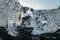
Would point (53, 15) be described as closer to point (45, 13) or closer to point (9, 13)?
point (45, 13)

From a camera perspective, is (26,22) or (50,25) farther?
(50,25)

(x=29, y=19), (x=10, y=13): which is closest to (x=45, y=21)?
(x=29, y=19)

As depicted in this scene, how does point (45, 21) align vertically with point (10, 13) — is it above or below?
below

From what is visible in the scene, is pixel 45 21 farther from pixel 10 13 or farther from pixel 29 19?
pixel 10 13

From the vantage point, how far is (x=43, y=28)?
1.95m

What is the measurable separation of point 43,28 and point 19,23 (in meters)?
0.34

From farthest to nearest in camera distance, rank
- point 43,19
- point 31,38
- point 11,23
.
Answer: point 43,19, point 11,23, point 31,38

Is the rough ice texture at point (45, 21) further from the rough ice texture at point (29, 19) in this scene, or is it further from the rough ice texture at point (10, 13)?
the rough ice texture at point (10, 13)

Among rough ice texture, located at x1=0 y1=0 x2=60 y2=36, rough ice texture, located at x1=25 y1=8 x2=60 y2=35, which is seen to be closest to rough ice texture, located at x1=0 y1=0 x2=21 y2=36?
rough ice texture, located at x1=0 y1=0 x2=60 y2=36

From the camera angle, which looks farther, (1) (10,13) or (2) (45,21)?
(2) (45,21)

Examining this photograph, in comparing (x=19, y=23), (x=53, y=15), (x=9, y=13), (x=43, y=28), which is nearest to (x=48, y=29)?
(x=43, y=28)

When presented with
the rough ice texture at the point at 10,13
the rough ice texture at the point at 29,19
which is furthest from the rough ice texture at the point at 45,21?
the rough ice texture at the point at 10,13

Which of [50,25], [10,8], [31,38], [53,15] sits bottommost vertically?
[31,38]

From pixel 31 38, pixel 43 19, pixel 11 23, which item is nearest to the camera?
pixel 31 38
